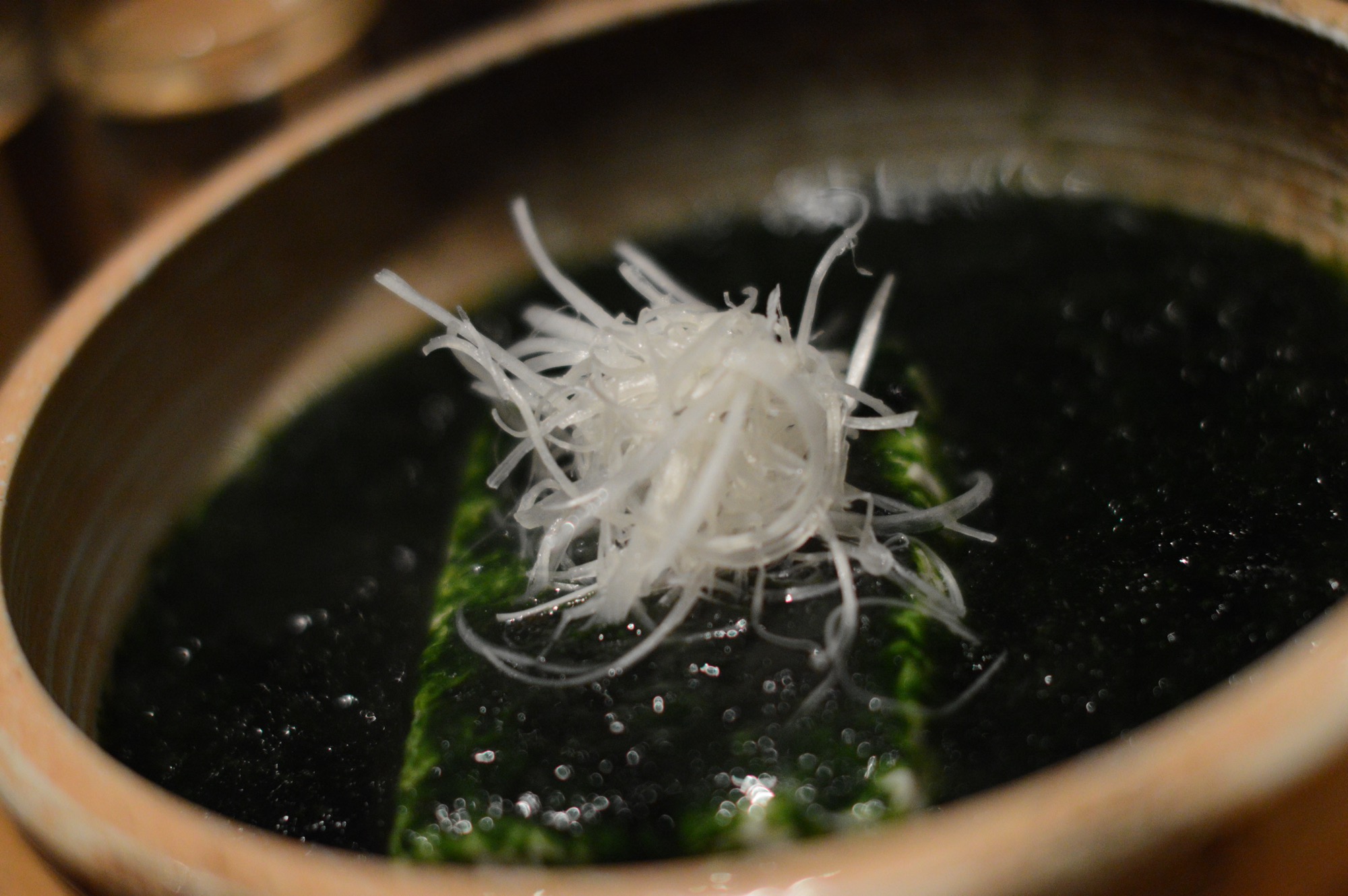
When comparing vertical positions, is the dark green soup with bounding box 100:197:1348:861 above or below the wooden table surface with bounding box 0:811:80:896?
above

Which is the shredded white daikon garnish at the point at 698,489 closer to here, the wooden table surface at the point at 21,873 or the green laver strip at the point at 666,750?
the green laver strip at the point at 666,750

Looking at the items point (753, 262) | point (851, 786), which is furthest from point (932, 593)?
point (753, 262)

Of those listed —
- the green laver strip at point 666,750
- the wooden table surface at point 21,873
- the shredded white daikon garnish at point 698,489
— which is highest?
the shredded white daikon garnish at point 698,489

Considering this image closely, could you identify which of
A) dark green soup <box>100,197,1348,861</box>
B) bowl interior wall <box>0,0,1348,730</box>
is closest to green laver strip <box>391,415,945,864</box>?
dark green soup <box>100,197,1348,861</box>

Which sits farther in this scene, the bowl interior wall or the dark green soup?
the bowl interior wall

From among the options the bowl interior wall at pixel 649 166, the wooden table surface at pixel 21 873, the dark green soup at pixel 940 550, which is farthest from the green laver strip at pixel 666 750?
the bowl interior wall at pixel 649 166

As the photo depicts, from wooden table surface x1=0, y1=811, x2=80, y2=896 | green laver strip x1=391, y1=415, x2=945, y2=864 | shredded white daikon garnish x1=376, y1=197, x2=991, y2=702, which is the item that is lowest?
wooden table surface x1=0, y1=811, x2=80, y2=896

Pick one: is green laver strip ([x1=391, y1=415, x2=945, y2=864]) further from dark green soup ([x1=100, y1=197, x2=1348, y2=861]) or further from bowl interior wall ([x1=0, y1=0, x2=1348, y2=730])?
bowl interior wall ([x1=0, y1=0, x2=1348, y2=730])

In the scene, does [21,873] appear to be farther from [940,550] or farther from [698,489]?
[940,550]

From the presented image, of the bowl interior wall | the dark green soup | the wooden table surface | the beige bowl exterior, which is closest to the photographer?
the beige bowl exterior
